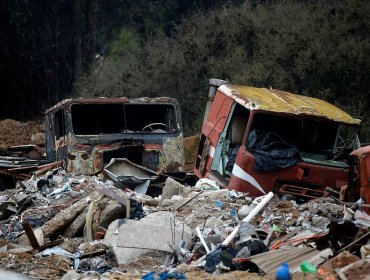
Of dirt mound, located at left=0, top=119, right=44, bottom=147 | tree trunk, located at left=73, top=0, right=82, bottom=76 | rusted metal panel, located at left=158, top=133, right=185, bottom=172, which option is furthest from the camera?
tree trunk, located at left=73, top=0, right=82, bottom=76

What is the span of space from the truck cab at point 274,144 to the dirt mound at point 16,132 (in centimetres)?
1143

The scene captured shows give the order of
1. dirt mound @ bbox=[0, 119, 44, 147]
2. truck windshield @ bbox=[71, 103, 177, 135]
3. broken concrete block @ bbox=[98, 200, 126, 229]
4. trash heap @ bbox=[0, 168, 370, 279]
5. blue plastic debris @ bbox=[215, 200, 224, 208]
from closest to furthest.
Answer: trash heap @ bbox=[0, 168, 370, 279] < broken concrete block @ bbox=[98, 200, 126, 229] < blue plastic debris @ bbox=[215, 200, 224, 208] < truck windshield @ bbox=[71, 103, 177, 135] < dirt mound @ bbox=[0, 119, 44, 147]

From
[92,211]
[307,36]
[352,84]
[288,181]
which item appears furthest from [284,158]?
[307,36]

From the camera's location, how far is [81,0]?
29938 mm

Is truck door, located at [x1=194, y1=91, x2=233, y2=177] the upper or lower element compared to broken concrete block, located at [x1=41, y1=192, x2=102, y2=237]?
upper

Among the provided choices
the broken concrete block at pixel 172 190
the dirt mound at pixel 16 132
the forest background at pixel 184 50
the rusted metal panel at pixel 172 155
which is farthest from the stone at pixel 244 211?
the dirt mound at pixel 16 132

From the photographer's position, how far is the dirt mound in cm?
2303

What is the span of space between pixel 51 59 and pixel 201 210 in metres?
21.6

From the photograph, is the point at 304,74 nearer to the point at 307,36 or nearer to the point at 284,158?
the point at 307,36

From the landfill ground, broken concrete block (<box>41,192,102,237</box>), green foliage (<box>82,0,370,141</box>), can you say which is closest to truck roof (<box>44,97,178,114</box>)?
the landfill ground

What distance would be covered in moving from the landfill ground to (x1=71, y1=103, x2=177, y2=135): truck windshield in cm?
276

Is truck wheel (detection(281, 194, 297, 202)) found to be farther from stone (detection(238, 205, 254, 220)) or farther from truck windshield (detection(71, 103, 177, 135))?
truck windshield (detection(71, 103, 177, 135))

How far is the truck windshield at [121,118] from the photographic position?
14555 millimetres

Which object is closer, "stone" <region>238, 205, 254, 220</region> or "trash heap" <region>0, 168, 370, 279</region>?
"trash heap" <region>0, 168, 370, 279</region>
